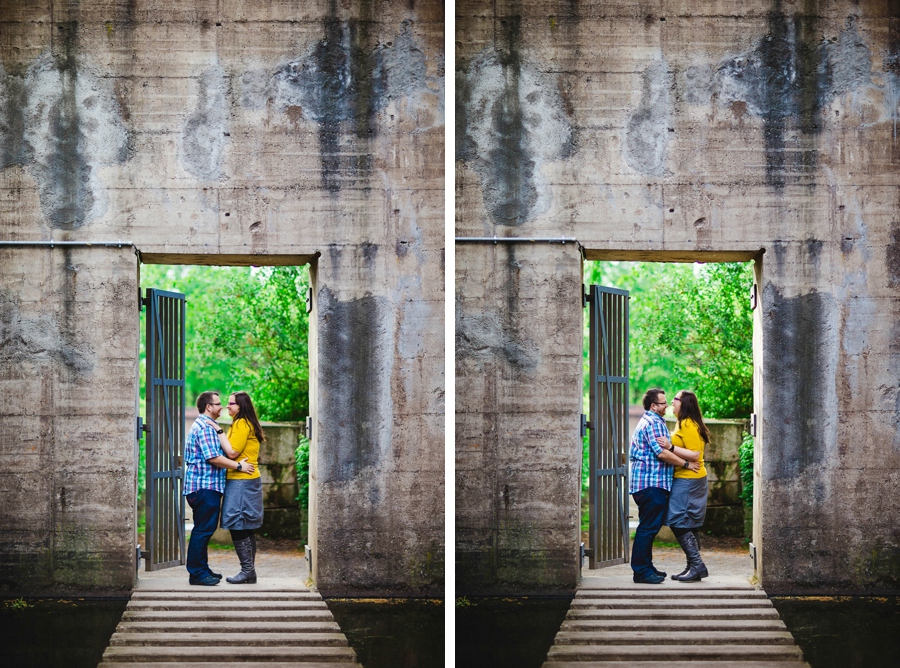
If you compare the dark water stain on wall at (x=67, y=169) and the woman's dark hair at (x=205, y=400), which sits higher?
the dark water stain on wall at (x=67, y=169)

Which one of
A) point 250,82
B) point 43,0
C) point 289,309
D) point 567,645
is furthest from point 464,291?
point 289,309

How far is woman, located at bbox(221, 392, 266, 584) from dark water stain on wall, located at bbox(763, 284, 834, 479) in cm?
289

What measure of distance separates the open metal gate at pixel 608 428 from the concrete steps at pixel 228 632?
164cm

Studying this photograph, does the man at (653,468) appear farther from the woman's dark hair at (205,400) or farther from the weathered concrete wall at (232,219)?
the woman's dark hair at (205,400)

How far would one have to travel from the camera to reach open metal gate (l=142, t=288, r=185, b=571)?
5.55 meters

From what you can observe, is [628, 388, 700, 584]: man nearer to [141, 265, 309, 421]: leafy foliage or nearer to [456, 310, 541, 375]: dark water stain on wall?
[456, 310, 541, 375]: dark water stain on wall

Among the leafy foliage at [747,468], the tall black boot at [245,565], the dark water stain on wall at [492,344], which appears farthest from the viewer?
the leafy foliage at [747,468]

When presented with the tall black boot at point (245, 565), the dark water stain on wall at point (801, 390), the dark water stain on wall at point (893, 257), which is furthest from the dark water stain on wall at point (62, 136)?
the dark water stain on wall at point (893, 257)

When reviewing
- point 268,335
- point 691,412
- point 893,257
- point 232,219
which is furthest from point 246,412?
point 893,257

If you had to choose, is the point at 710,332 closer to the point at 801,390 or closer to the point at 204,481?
the point at 801,390

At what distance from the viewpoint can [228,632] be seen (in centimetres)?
518

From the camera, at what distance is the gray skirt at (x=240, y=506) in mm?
5492

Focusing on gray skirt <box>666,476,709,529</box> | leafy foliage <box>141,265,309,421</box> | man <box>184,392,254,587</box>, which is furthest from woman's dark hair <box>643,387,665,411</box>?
leafy foliage <box>141,265,309,421</box>

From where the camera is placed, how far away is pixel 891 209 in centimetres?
525
